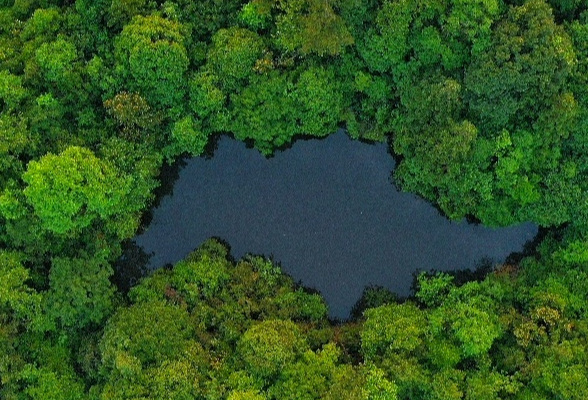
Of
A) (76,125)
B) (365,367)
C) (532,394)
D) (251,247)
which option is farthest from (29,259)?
(532,394)

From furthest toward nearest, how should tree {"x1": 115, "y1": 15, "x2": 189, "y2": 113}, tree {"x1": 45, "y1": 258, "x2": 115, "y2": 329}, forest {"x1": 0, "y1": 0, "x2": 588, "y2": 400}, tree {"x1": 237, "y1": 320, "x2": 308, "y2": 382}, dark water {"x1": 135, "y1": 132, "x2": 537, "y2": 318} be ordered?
dark water {"x1": 135, "y1": 132, "x2": 537, "y2": 318}
tree {"x1": 45, "y1": 258, "x2": 115, "y2": 329}
tree {"x1": 115, "y1": 15, "x2": 189, "y2": 113}
tree {"x1": 237, "y1": 320, "x2": 308, "y2": 382}
forest {"x1": 0, "y1": 0, "x2": 588, "y2": 400}

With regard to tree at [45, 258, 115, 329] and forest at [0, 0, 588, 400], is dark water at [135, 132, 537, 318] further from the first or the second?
tree at [45, 258, 115, 329]

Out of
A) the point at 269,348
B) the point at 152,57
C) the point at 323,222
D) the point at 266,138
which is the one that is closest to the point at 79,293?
the point at 269,348

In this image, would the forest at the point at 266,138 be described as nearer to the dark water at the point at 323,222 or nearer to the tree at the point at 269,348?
the tree at the point at 269,348

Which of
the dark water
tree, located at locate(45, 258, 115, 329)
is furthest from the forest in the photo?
the dark water

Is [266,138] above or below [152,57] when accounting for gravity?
above

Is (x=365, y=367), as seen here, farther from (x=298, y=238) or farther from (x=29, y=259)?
(x=29, y=259)

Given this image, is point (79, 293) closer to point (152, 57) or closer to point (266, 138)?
point (152, 57)
